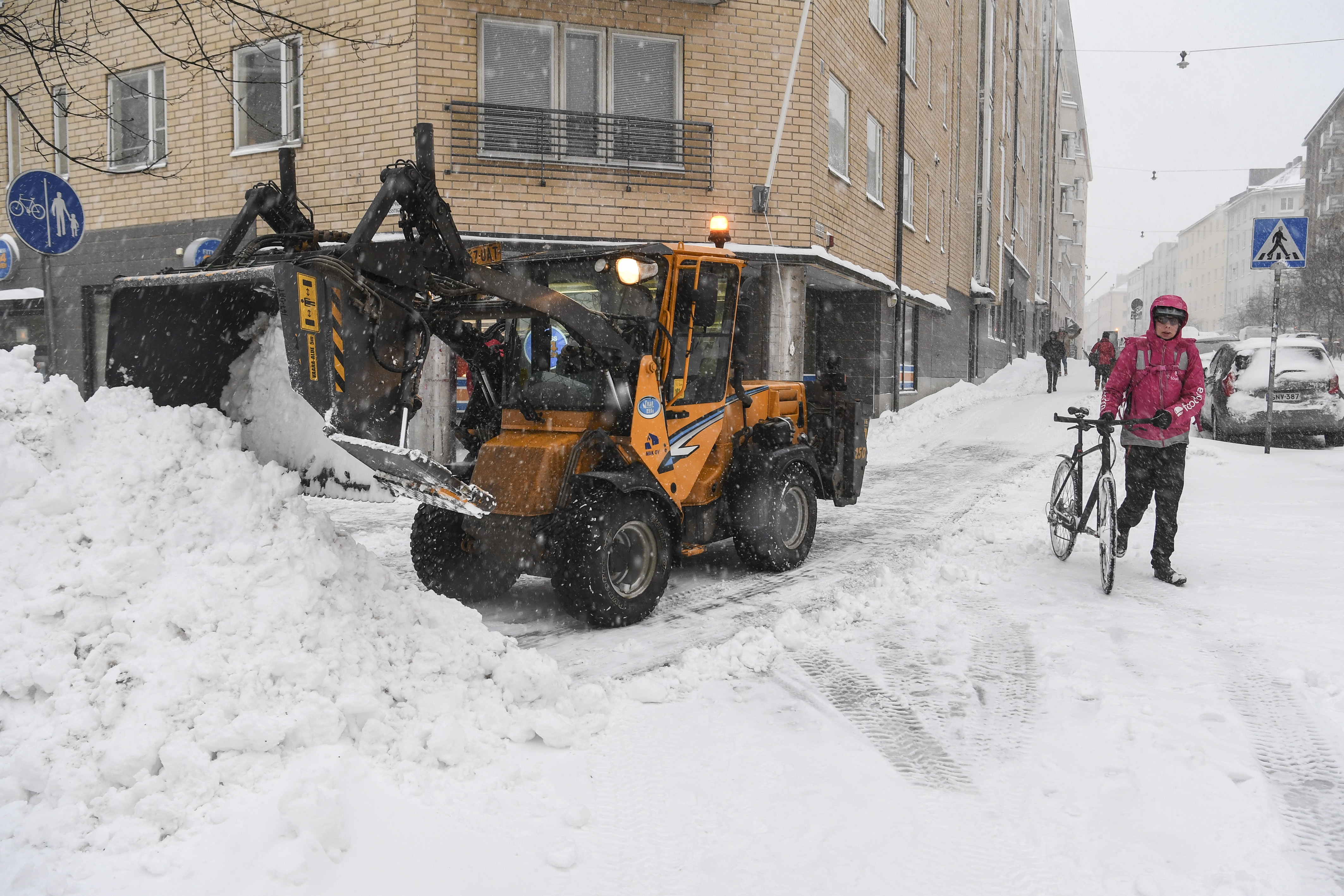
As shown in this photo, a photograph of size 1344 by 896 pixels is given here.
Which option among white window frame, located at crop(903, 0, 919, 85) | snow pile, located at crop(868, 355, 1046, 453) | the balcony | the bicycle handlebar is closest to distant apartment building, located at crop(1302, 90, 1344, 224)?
the balcony

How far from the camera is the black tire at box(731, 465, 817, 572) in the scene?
6742 mm

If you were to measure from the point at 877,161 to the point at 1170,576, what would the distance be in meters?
12.9

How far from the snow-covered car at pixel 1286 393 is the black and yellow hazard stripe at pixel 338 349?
45.0 ft

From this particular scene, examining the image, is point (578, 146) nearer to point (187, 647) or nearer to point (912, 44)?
point (187, 647)

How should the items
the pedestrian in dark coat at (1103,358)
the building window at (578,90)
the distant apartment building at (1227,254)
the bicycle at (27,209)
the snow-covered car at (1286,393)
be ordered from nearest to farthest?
the bicycle at (27,209), the building window at (578,90), the snow-covered car at (1286,393), the pedestrian in dark coat at (1103,358), the distant apartment building at (1227,254)

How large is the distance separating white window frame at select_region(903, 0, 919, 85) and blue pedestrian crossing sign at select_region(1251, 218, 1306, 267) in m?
8.65

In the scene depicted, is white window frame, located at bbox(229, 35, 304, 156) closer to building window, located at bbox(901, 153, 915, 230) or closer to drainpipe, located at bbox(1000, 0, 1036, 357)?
building window, located at bbox(901, 153, 915, 230)

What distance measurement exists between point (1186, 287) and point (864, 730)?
429 feet

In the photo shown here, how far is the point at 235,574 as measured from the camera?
3.62 metres

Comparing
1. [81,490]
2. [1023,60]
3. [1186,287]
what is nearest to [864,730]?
[81,490]

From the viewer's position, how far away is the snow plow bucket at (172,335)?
4547mm

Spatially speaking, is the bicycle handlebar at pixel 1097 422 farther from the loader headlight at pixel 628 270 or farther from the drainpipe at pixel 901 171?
the drainpipe at pixel 901 171

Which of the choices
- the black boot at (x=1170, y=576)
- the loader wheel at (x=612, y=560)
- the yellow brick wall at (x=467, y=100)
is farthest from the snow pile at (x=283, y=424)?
the yellow brick wall at (x=467, y=100)

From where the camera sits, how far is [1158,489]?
634cm
